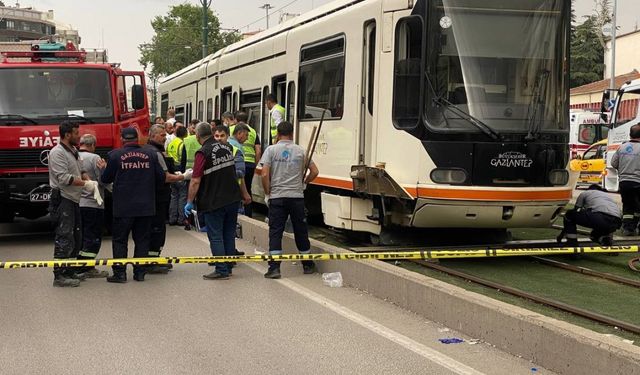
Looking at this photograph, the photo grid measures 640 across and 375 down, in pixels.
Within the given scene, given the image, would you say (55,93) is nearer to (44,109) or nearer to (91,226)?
(44,109)

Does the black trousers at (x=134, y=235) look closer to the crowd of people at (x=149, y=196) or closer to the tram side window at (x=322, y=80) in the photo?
the crowd of people at (x=149, y=196)

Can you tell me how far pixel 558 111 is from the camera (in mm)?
9258

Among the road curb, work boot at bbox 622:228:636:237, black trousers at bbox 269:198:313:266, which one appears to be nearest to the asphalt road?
the road curb

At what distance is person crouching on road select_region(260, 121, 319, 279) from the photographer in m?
8.93

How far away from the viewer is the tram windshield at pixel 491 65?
29.1 feet

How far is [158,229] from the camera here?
368 inches

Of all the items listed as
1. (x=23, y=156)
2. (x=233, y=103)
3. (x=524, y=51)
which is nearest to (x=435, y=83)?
(x=524, y=51)

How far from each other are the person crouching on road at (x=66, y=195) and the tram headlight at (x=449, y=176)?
3.83 m

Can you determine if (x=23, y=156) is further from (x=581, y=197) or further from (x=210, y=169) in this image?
(x=581, y=197)

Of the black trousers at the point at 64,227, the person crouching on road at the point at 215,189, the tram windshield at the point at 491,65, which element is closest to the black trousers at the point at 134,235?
the black trousers at the point at 64,227

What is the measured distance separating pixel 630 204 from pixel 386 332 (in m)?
7.12

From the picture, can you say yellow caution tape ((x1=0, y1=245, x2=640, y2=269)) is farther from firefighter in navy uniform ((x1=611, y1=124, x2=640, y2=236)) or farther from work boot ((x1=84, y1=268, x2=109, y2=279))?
firefighter in navy uniform ((x1=611, y1=124, x2=640, y2=236))

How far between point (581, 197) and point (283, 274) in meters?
4.00

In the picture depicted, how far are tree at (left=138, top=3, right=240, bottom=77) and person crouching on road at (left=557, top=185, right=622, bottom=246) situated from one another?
63943 mm
